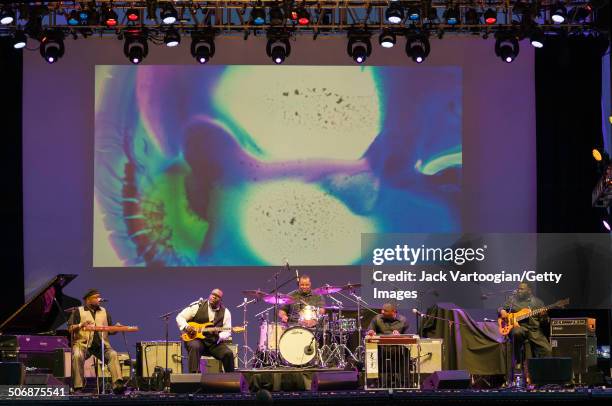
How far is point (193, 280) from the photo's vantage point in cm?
1459

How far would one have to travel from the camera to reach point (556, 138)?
14648 mm

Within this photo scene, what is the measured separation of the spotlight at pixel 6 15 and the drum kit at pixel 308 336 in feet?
14.8

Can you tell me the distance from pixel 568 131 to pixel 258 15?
4.96 meters

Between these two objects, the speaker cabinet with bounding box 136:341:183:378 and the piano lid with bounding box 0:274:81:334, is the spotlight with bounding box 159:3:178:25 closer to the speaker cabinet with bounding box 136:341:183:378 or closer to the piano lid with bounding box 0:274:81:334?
the piano lid with bounding box 0:274:81:334

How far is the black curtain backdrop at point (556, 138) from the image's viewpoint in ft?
47.5

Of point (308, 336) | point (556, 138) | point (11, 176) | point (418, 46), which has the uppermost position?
point (418, 46)

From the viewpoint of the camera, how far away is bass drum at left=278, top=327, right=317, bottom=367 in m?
11.9

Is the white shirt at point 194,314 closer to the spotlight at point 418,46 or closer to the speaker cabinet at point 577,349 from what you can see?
the speaker cabinet at point 577,349

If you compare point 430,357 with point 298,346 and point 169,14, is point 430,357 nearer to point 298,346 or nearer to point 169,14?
point 298,346

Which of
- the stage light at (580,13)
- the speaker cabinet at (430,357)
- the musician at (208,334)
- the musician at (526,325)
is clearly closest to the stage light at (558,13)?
the stage light at (580,13)

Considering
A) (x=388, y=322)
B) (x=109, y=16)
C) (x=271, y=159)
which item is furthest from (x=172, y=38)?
(x=388, y=322)

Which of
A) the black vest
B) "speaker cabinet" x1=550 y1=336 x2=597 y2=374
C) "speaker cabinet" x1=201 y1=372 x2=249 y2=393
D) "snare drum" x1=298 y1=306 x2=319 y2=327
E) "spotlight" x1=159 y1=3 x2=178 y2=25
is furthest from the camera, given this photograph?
"spotlight" x1=159 y1=3 x2=178 y2=25

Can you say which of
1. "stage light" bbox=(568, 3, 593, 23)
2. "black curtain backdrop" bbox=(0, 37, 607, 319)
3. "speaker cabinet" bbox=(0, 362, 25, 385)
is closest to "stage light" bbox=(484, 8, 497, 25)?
"stage light" bbox=(568, 3, 593, 23)

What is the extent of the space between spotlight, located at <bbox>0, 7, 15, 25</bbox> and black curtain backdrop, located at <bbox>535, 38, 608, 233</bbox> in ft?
24.0
